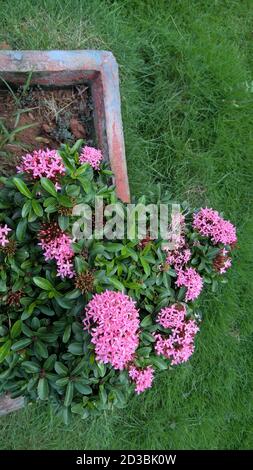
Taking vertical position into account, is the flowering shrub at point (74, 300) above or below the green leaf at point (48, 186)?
below

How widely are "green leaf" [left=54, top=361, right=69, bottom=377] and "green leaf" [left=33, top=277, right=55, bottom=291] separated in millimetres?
265

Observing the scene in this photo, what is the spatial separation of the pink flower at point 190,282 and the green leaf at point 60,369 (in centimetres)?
57

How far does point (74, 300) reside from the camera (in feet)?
5.67

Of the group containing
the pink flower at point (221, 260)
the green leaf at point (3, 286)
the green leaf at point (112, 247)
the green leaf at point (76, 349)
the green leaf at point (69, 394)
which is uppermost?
the green leaf at point (112, 247)

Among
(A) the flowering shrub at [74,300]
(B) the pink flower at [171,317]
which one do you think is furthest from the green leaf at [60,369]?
(B) the pink flower at [171,317]

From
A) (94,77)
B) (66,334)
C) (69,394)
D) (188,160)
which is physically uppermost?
(94,77)

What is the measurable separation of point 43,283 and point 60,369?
31 cm

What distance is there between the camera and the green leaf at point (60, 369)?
1.73 metres

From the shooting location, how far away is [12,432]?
101 inches

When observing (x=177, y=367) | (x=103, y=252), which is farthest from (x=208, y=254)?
(x=177, y=367)

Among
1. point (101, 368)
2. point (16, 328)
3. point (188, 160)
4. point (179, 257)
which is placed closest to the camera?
point (101, 368)

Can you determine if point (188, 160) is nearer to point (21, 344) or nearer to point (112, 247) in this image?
point (112, 247)

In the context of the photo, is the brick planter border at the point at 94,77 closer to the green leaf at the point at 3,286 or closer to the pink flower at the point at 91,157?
the pink flower at the point at 91,157

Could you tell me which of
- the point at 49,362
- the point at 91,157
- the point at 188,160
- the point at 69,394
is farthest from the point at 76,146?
the point at 188,160
